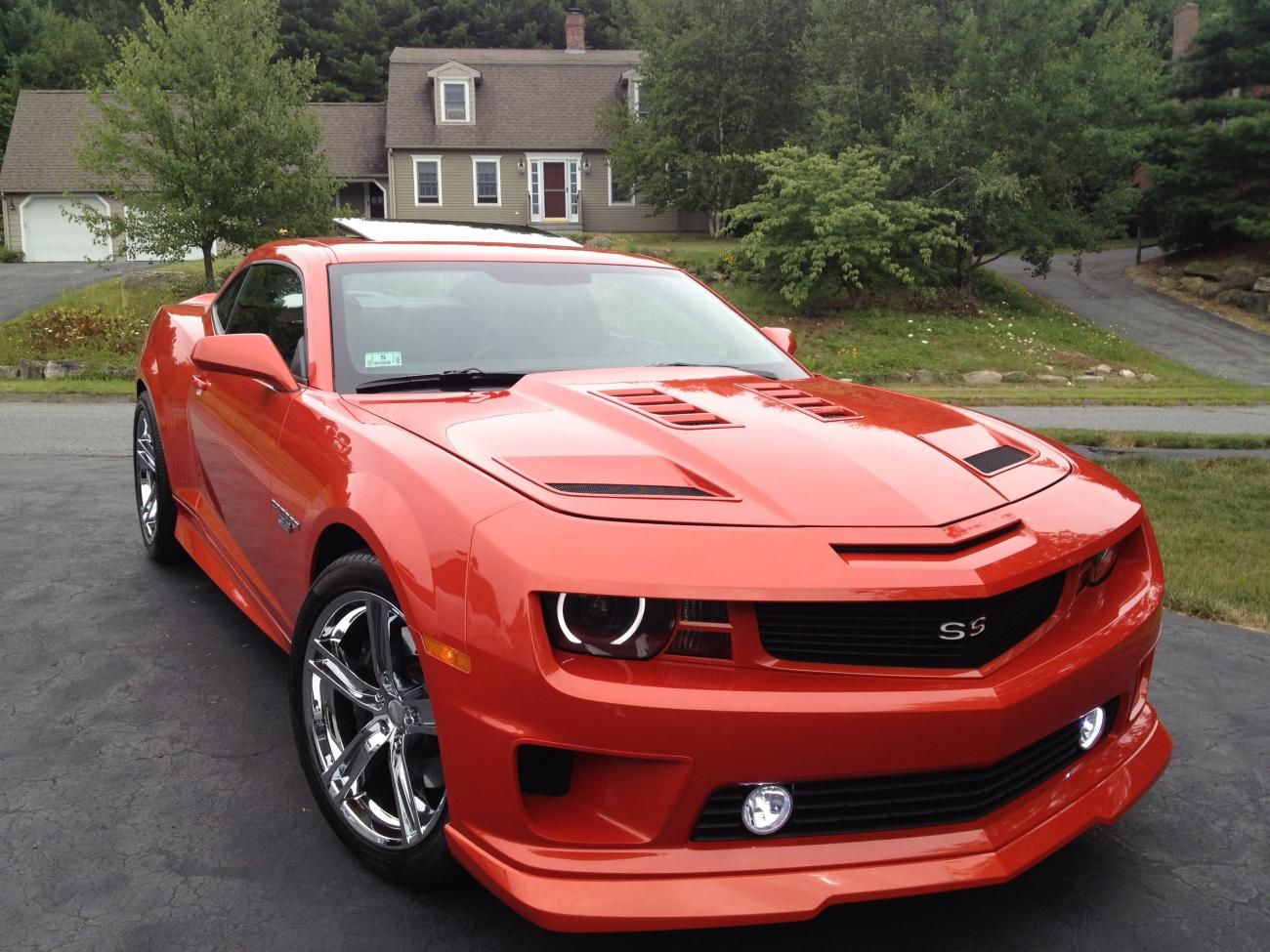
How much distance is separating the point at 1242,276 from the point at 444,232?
89.2 ft

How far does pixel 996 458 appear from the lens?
2.75m

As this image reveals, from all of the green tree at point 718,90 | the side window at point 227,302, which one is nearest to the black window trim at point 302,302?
the side window at point 227,302

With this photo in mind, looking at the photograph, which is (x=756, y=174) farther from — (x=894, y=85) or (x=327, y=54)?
(x=327, y=54)

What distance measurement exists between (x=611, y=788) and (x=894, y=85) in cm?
2473

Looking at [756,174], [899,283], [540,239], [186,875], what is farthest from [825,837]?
[756,174]

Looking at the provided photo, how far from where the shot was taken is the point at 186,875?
2588 millimetres

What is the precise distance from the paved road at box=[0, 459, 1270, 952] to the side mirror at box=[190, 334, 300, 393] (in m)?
1.10

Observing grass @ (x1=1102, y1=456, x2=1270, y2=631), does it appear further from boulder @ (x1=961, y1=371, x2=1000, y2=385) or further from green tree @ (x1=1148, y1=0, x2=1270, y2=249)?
green tree @ (x1=1148, y1=0, x2=1270, y2=249)

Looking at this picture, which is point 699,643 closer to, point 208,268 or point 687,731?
point 687,731

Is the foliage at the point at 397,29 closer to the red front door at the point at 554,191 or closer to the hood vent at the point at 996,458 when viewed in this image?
the red front door at the point at 554,191

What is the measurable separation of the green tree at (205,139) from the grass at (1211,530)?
55.7ft

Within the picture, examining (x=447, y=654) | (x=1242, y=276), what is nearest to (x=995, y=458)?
(x=447, y=654)

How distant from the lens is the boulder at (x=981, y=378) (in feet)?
59.2

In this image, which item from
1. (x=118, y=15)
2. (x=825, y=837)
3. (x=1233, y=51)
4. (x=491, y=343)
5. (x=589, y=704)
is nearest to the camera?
(x=589, y=704)
